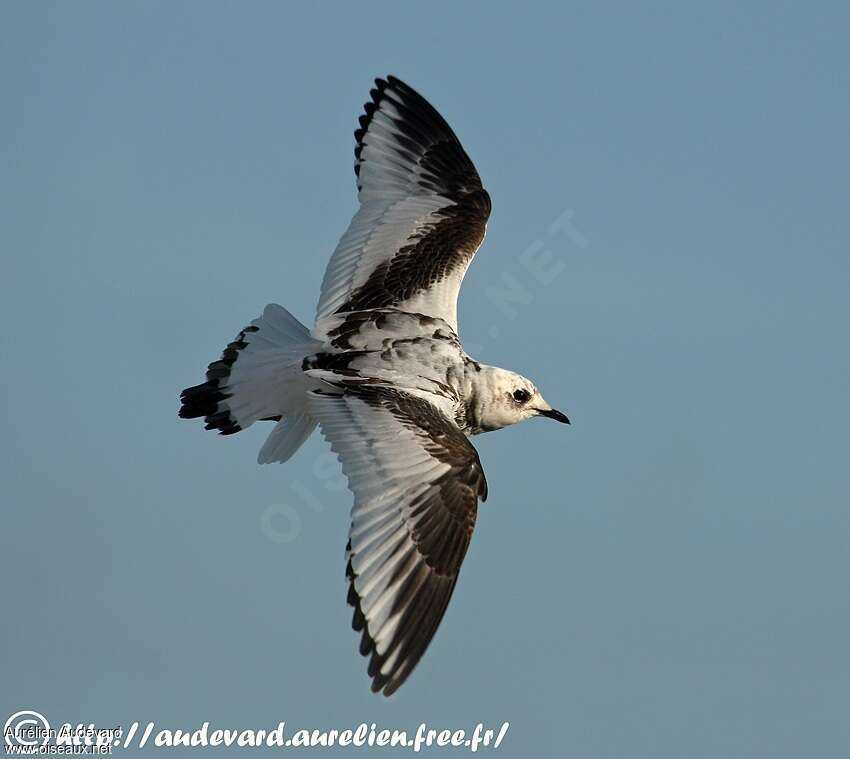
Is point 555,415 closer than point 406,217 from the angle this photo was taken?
Yes

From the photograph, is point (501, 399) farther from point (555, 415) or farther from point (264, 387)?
point (264, 387)

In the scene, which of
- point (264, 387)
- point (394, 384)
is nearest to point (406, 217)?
point (264, 387)

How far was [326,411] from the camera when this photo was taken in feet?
45.8

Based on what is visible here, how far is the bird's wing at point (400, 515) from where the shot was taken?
12.2 metres

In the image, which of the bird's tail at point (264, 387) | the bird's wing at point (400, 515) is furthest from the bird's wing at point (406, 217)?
the bird's wing at point (400, 515)

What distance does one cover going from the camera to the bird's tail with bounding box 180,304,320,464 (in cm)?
1508

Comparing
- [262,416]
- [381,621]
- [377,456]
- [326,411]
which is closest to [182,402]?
[262,416]

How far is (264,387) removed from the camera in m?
15.2

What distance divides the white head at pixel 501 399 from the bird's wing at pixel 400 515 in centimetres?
127

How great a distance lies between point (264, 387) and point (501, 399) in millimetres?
2351

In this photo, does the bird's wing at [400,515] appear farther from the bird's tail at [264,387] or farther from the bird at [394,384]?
the bird's tail at [264,387]

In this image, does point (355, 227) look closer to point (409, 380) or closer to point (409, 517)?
point (409, 380)

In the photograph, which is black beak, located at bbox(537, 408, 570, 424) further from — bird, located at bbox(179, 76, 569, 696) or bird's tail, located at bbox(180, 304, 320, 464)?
bird's tail, located at bbox(180, 304, 320, 464)

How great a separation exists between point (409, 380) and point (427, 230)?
255cm
